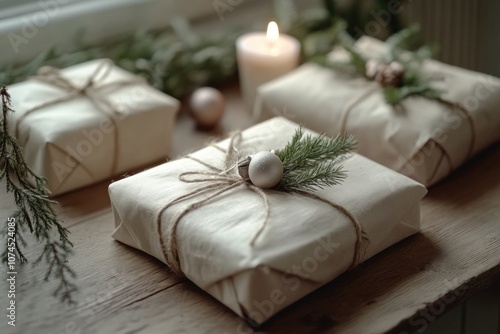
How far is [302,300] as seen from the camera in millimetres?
821

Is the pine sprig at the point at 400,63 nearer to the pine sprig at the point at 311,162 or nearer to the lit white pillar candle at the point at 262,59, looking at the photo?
the lit white pillar candle at the point at 262,59

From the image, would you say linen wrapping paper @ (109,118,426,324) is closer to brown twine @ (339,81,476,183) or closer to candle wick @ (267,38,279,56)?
brown twine @ (339,81,476,183)

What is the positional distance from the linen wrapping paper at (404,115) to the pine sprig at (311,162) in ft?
0.44

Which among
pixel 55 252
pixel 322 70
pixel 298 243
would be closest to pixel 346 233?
pixel 298 243

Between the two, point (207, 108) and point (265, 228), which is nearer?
point (265, 228)

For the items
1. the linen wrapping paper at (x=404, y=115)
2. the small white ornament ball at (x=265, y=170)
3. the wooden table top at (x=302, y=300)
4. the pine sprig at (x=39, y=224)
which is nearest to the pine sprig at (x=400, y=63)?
the linen wrapping paper at (x=404, y=115)

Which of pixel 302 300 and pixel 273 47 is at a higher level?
pixel 273 47

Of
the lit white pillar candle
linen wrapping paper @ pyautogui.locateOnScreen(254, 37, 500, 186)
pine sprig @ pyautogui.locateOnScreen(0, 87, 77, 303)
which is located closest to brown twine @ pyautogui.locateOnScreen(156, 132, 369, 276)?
pine sprig @ pyautogui.locateOnScreen(0, 87, 77, 303)

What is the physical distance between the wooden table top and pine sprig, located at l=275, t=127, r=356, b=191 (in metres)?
0.11

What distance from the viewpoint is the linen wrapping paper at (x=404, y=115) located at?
1019 millimetres

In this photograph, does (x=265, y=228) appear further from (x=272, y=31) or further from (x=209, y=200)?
(x=272, y=31)

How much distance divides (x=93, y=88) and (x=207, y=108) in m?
0.20

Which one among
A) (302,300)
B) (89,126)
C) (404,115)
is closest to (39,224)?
(89,126)

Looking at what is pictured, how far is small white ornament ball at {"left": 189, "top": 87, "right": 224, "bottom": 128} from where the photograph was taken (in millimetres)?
1205
